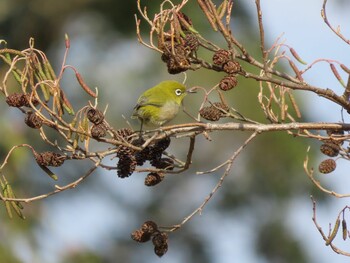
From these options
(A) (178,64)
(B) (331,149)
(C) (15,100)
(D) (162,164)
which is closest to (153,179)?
(D) (162,164)

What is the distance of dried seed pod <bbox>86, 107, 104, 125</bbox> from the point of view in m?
2.56

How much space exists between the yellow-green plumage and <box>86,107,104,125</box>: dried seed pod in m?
1.09

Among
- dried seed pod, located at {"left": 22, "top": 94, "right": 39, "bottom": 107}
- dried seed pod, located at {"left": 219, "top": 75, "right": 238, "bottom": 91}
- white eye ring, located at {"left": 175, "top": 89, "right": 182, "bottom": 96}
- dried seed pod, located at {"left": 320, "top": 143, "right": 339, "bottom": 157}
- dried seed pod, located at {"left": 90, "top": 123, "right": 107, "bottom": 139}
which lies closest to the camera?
dried seed pod, located at {"left": 90, "top": 123, "right": 107, "bottom": 139}

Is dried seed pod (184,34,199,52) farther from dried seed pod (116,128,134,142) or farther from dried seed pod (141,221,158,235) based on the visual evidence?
dried seed pod (141,221,158,235)

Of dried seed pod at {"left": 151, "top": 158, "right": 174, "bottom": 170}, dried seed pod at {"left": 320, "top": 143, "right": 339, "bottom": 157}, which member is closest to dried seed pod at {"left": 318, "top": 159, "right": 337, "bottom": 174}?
dried seed pod at {"left": 320, "top": 143, "right": 339, "bottom": 157}

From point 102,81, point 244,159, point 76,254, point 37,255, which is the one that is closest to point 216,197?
point 244,159

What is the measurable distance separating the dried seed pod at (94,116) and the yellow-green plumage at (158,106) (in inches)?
43.0

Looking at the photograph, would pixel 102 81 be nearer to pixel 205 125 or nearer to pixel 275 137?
pixel 275 137

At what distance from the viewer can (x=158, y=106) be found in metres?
3.73

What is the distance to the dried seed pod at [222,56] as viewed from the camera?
265 cm

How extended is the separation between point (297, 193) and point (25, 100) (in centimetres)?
1204

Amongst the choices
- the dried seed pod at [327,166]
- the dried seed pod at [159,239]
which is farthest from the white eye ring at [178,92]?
the dried seed pod at [159,239]

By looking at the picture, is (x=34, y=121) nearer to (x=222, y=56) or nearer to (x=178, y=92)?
(x=222, y=56)

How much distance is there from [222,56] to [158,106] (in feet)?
3.60
